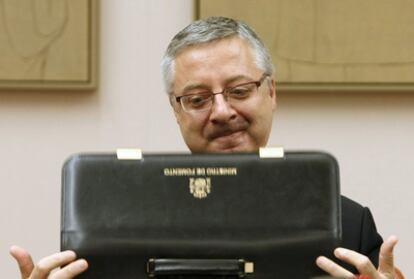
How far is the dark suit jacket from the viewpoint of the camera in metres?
2.18

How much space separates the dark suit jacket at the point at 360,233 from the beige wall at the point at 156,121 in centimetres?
65

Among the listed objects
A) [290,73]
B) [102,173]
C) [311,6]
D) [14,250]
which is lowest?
[14,250]

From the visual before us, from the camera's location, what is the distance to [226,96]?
221cm

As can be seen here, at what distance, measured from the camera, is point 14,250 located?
5.92 feet

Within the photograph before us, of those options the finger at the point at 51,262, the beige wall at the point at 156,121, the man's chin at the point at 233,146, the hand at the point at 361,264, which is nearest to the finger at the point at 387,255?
the hand at the point at 361,264

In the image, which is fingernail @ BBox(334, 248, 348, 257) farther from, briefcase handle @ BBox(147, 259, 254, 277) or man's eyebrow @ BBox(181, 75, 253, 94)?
man's eyebrow @ BBox(181, 75, 253, 94)

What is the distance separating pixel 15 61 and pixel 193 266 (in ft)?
5.12

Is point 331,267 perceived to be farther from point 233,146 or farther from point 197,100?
point 197,100

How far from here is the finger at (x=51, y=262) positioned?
63.6 inches

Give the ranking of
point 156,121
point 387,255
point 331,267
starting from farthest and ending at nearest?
1. point 156,121
2. point 387,255
3. point 331,267

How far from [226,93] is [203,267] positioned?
0.73m

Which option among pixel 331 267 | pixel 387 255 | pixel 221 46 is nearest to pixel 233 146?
pixel 221 46

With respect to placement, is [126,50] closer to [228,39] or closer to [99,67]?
[99,67]

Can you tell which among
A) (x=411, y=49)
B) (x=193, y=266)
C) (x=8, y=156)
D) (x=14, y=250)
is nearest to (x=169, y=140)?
(x=8, y=156)
